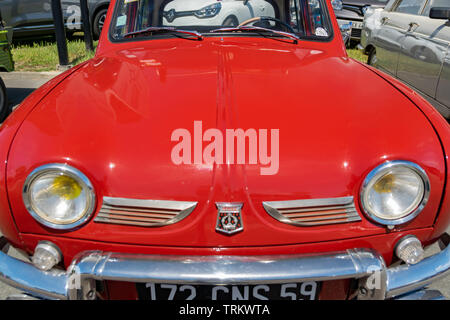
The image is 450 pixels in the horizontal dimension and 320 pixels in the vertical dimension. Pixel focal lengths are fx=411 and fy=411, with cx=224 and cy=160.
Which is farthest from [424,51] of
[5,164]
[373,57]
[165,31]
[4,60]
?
[4,60]

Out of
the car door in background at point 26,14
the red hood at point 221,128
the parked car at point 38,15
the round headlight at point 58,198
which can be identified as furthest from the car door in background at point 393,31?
the car door in background at point 26,14

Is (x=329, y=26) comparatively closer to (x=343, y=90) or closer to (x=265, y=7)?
(x=265, y=7)

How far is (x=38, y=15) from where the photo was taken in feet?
27.3

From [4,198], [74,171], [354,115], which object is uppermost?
[354,115]

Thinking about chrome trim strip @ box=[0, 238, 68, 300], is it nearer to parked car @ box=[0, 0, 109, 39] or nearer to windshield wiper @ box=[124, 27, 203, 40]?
windshield wiper @ box=[124, 27, 203, 40]

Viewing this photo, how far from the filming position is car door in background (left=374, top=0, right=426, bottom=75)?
4.93 metres

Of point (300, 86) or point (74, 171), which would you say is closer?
point (74, 171)

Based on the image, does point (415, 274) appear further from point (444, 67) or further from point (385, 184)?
point (444, 67)

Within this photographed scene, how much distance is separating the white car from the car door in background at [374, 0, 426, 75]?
291cm

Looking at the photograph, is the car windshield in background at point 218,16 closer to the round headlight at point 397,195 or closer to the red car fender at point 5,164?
the red car fender at point 5,164

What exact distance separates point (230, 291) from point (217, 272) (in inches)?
6.0
